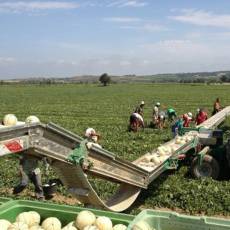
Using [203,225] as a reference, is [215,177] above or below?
below

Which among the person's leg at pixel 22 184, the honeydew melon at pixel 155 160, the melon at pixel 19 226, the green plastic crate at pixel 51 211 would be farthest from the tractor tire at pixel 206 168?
the melon at pixel 19 226

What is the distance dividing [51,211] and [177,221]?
1381mm

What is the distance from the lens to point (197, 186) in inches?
407

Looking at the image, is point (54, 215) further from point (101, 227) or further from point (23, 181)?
point (23, 181)

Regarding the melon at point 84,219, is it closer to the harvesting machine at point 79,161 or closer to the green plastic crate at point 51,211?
the green plastic crate at point 51,211

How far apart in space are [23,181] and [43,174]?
235cm

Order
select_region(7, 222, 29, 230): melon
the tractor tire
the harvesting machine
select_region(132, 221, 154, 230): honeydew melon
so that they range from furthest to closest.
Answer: the tractor tire
the harvesting machine
select_region(7, 222, 29, 230): melon
select_region(132, 221, 154, 230): honeydew melon

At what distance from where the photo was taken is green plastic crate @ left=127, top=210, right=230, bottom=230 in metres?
3.77

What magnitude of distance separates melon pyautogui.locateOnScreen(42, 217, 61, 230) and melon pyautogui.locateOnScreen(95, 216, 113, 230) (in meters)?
0.44

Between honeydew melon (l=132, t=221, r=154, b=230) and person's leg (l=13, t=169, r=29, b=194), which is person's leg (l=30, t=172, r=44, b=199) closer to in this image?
person's leg (l=13, t=169, r=29, b=194)

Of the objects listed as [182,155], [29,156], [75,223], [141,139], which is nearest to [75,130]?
[141,139]

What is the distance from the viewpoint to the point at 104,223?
4062 millimetres

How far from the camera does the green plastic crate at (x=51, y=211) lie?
14.0 ft

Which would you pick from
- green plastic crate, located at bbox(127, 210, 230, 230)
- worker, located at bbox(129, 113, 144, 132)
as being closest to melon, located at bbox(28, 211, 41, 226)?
green plastic crate, located at bbox(127, 210, 230, 230)
